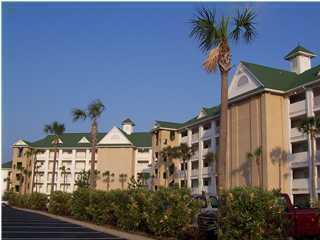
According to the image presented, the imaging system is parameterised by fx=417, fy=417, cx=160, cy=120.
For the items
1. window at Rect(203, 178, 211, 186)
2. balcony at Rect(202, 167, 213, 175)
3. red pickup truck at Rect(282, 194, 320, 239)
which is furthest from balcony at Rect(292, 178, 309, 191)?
red pickup truck at Rect(282, 194, 320, 239)

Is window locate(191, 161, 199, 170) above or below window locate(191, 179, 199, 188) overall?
above

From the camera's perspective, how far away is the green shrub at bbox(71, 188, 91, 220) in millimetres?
26898

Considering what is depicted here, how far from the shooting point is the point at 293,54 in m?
53.8

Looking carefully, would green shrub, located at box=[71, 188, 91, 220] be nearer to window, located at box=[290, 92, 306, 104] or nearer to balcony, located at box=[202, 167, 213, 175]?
window, located at box=[290, 92, 306, 104]

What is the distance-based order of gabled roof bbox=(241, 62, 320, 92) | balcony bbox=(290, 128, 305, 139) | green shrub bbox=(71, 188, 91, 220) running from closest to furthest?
green shrub bbox=(71, 188, 91, 220) → balcony bbox=(290, 128, 305, 139) → gabled roof bbox=(241, 62, 320, 92)

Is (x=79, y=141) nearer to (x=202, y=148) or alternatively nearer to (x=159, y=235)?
(x=202, y=148)

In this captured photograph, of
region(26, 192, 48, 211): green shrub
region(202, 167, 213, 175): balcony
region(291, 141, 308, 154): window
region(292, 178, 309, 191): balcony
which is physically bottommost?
region(26, 192, 48, 211): green shrub

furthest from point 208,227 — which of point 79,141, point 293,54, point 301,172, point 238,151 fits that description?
point 79,141

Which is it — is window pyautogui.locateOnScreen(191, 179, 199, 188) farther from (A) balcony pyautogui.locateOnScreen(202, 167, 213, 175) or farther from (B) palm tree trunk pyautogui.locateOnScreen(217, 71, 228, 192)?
→ (B) palm tree trunk pyautogui.locateOnScreen(217, 71, 228, 192)

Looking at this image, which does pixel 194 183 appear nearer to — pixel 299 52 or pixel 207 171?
pixel 207 171

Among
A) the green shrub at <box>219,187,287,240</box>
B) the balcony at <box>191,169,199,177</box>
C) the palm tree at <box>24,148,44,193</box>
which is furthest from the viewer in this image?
the palm tree at <box>24,148,44,193</box>

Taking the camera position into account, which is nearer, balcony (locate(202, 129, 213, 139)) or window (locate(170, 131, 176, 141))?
balcony (locate(202, 129, 213, 139))

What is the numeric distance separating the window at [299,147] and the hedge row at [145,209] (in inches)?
1024

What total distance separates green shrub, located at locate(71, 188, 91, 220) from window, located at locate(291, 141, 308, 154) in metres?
25.4
